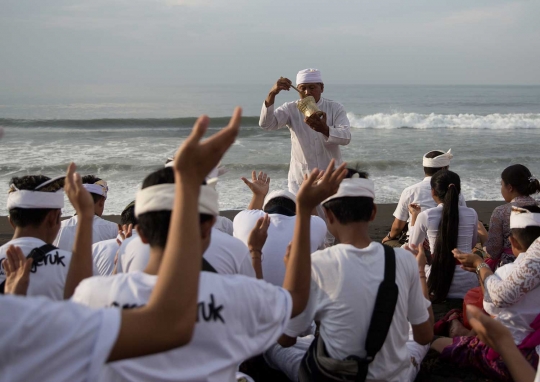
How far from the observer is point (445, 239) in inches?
198

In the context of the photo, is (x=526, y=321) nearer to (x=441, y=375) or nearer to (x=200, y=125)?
(x=441, y=375)

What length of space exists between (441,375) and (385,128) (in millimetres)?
23886

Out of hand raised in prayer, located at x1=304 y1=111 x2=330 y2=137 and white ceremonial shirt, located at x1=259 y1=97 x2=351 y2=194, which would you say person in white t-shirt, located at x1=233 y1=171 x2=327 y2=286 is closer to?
hand raised in prayer, located at x1=304 y1=111 x2=330 y2=137

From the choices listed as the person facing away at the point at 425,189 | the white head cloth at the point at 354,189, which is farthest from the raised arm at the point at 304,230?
the person facing away at the point at 425,189

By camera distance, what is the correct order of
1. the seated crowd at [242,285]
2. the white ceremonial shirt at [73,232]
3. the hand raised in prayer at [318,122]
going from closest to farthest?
the seated crowd at [242,285]
the white ceremonial shirt at [73,232]
the hand raised in prayer at [318,122]

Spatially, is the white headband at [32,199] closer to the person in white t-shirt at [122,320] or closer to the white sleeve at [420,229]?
the person in white t-shirt at [122,320]

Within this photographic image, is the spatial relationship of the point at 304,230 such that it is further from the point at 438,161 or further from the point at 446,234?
the point at 438,161

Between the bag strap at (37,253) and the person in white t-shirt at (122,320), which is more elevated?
the person in white t-shirt at (122,320)

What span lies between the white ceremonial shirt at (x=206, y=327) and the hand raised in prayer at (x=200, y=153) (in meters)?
0.55

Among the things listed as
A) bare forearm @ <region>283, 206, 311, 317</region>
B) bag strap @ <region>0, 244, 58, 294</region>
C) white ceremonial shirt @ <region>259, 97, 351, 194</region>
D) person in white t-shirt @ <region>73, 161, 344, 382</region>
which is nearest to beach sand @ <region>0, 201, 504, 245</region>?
white ceremonial shirt @ <region>259, 97, 351, 194</region>

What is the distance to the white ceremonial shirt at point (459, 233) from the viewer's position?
5.09 metres

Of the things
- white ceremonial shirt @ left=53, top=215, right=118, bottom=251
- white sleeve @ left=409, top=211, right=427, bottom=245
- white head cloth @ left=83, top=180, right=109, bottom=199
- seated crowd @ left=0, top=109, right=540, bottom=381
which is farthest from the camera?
white sleeve @ left=409, top=211, right=427, bottom=245

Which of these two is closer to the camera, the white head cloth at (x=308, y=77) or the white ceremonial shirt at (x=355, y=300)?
the white ceremonial shirt at (x=355, y=300)

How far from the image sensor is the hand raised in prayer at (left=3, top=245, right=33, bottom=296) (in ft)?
8.28
